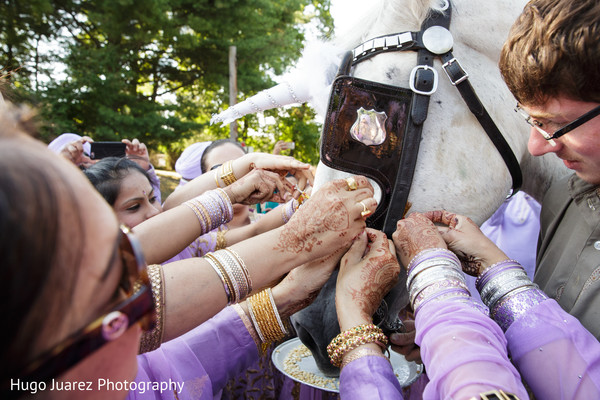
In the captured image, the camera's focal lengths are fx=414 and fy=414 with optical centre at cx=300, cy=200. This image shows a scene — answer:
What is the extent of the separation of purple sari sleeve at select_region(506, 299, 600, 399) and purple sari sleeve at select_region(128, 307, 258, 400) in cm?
109

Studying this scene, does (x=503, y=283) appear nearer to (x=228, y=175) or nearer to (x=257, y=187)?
(x=257, y=187)

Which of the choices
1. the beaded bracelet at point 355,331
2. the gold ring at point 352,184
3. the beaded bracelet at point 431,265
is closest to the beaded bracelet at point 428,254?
the beaded bracelet at point 431,265

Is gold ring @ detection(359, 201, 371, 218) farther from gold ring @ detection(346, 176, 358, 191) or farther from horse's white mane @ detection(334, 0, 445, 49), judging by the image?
horse's white mane @ detection(334, 0, 445, 49)

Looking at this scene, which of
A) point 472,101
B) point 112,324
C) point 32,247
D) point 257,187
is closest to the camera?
point 32,247

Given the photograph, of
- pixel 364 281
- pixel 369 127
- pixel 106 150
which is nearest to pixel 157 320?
pixel 364 281

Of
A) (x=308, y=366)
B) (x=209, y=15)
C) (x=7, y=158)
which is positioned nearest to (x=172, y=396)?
(x=308, y=366)

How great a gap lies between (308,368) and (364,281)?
568 millimetres

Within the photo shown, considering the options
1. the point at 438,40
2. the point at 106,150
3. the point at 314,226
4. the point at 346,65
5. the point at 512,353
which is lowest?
the point at 106,150

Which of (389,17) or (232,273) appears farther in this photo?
(389,17)

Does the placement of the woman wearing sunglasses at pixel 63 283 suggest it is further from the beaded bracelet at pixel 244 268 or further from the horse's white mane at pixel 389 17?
the horse's white mane at pixel 389 17

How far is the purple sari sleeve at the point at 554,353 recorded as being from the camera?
3.36 ft

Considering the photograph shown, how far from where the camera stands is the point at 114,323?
676mm

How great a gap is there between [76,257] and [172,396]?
1.13 meters

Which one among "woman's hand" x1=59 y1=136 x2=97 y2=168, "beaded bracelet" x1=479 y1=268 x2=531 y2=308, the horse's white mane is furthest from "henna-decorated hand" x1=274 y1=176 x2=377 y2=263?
"woman's hand" x1=59 y1=136 x2=97 y2=168
